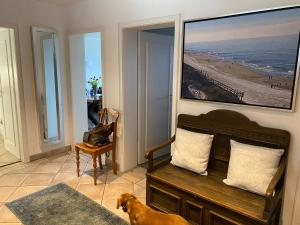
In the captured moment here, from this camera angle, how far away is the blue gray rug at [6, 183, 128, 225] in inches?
87.7

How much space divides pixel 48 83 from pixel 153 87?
1667 mm

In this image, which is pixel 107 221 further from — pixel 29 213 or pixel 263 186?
pixel 263 186

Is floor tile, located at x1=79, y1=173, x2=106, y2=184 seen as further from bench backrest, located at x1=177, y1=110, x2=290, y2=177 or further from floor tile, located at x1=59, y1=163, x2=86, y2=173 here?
bench backrest, located at x1=177, y1=110, x2=290, y2=177

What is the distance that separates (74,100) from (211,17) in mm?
2683

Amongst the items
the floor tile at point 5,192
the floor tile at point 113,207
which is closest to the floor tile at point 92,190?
the floor tile at point 113,207

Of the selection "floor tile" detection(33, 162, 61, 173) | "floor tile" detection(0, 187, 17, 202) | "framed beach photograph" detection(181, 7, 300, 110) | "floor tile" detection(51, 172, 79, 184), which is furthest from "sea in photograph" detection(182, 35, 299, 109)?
"floor tile" detection(0, 187, 17, 202)

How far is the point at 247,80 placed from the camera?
204cm

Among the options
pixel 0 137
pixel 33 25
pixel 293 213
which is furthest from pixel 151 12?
pixel 0 137

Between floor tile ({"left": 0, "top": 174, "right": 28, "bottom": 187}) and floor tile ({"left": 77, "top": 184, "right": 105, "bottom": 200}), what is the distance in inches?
32.2

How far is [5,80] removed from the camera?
3568 millimetres

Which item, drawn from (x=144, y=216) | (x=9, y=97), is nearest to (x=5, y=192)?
(x=9, y=97)

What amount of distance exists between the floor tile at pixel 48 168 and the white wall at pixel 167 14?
122 cm

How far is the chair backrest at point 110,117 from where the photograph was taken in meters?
3.12

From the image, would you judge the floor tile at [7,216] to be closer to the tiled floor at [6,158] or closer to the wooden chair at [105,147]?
the wooden chair at [105,147]
